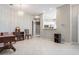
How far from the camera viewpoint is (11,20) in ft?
15.3

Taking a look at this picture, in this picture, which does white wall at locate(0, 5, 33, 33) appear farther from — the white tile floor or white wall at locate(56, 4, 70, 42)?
white wall at locate(56, 4, 70, 42)

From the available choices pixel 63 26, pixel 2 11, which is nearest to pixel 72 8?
pixel 63 26

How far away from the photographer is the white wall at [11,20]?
4287 mm

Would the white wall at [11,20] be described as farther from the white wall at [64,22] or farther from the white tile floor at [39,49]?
the white wall at [64,22]

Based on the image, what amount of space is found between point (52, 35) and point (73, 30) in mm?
1526

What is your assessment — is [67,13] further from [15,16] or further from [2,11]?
[2,11]

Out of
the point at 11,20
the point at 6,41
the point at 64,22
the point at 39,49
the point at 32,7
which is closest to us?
the point at 6,41

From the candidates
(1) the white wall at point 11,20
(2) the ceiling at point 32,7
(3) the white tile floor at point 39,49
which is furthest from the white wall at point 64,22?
(1) the white wall at point 11,20

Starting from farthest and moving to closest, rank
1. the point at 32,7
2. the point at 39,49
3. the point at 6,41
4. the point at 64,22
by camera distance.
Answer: the point at 64,22, the point at 32,7, the point at 39,49, the point at 6,41

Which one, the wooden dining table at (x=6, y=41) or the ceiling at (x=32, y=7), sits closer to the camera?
the wooden dining table at (x=6, y=41)

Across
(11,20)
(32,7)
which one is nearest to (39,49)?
(11,20)

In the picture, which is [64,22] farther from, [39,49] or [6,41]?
[6,41]

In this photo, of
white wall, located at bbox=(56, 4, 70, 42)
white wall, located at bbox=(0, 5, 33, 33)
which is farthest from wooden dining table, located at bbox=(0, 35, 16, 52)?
white wall, located at bbox=(56, 4, 70, 42)

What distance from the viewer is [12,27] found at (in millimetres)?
4973
